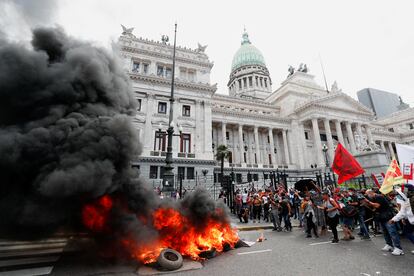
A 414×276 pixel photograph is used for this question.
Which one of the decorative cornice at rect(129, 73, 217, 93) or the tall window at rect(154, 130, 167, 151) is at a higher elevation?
the decorative cornice at rect(129, 73, 217, 93)

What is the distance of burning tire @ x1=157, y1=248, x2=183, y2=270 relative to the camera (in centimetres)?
487

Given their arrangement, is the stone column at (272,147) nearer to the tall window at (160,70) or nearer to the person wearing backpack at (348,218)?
the tall window at (160,70)

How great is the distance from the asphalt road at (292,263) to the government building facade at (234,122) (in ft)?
51.5

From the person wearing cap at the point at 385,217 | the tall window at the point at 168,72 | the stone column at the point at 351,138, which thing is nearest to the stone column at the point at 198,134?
the tall window at the point at 168,72

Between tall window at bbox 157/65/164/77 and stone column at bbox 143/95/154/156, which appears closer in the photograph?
stone column at bbox 143/95/154/156

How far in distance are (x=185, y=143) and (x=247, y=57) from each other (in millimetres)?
51612

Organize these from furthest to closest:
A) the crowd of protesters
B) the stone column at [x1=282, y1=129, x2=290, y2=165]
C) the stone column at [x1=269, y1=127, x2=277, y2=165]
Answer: the stone column at [x1=282, y1=129, x2=290, y2=165] → the stone column at [x1=269, y1=127, x2=277, y2=165] → the crowd of protesters

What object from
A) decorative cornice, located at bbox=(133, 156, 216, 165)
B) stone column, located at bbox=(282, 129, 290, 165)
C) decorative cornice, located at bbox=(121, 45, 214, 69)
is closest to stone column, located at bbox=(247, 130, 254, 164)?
stone column, located at bbox=(282, 129, 290, 165)

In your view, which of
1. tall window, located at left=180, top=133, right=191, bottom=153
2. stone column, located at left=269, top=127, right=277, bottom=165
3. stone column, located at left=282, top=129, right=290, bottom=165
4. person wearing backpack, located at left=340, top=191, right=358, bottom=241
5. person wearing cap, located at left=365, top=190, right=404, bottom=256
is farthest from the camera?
stone column, located at left=282, top=129, right=290, bottom=165

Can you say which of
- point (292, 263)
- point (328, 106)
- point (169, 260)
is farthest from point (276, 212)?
point (328, 106)

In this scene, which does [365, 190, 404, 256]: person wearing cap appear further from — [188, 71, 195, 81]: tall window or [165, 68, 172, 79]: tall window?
[188, 71, 195, 81]: tall window

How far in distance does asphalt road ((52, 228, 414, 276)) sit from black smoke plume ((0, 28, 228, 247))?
0.92 metres

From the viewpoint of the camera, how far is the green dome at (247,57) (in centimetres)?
6912

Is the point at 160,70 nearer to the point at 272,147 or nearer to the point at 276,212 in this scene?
the point at 272,147
